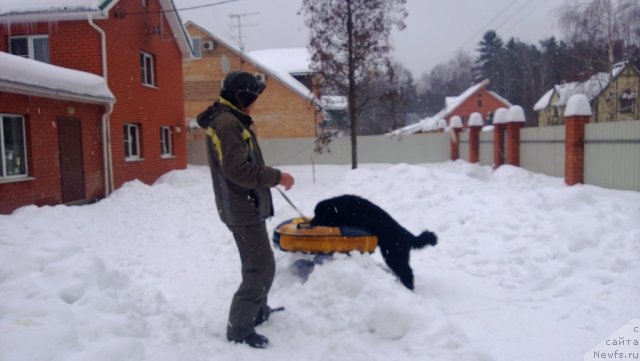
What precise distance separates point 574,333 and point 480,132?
16.3 metres

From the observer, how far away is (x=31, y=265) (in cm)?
383

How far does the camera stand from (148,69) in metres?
18.0

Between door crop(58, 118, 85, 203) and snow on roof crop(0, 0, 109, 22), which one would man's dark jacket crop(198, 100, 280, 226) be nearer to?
door crop(58, 118, 85, 203)

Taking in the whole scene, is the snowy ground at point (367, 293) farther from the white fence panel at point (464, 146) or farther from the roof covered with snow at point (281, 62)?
the roof covered with snow at point (281, 62)

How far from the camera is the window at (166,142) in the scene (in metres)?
19.2

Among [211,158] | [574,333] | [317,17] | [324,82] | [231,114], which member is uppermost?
[317,17]

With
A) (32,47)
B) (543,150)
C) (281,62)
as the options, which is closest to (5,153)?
(32,47)

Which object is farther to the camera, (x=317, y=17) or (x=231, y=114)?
(x=317, y=17)

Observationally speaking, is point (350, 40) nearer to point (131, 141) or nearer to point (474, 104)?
point (131, 141)

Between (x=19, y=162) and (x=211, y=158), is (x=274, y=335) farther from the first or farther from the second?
(x=19, y=162)

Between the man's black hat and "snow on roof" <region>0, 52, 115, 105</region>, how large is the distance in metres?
7.91

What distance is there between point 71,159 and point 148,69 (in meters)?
6.30

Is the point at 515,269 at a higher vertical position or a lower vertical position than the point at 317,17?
lower

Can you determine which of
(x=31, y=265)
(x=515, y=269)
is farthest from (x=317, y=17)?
(x=31, y=265)
